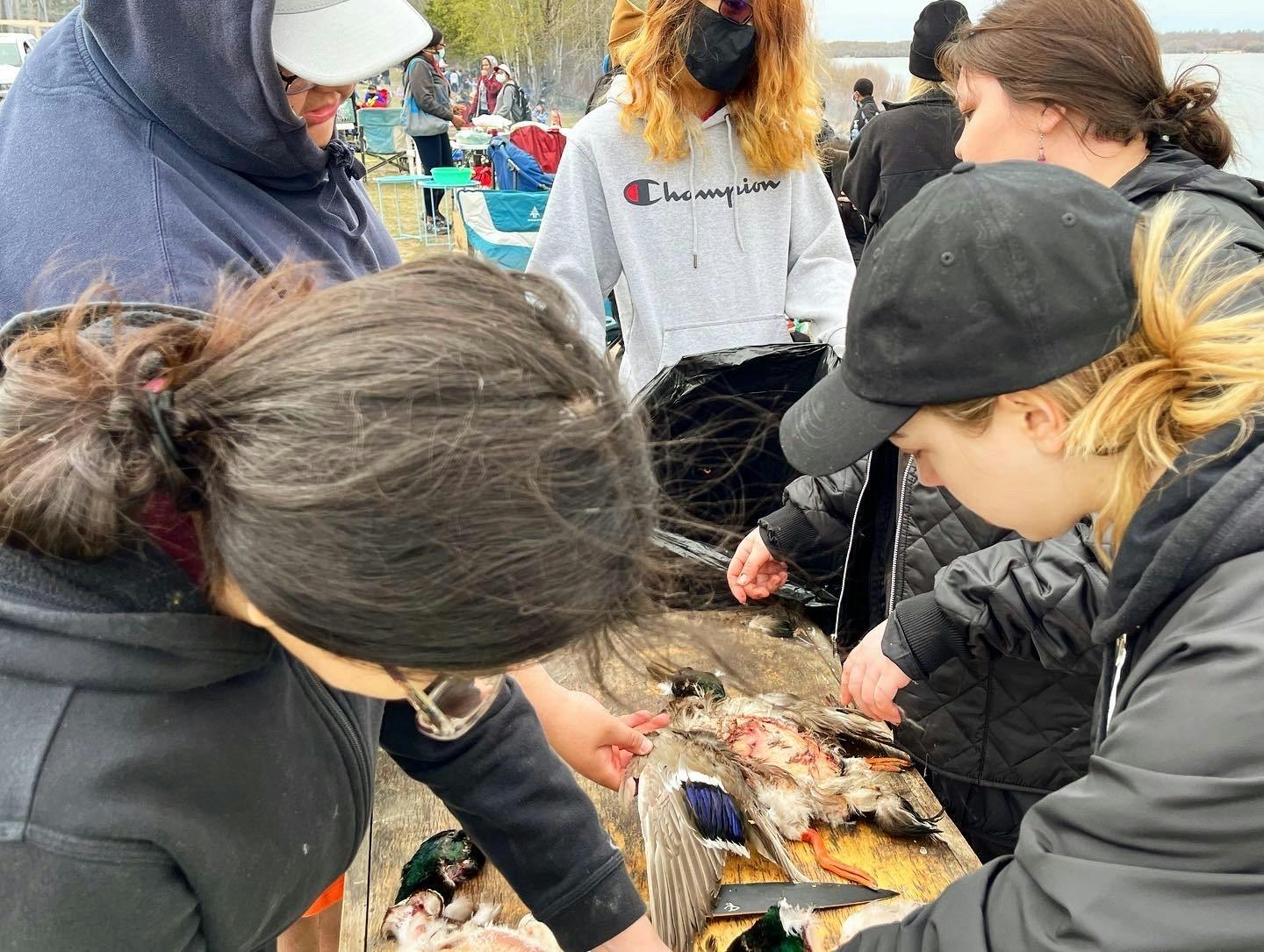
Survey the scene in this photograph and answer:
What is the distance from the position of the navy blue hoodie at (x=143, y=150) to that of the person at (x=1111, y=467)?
983 mm

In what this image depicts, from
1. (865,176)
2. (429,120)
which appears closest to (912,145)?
(865,176)

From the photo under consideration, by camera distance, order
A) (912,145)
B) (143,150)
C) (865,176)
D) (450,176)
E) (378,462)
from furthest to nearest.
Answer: (450,176)
(865,176)
(912,145)
(143,150)
(378,462)

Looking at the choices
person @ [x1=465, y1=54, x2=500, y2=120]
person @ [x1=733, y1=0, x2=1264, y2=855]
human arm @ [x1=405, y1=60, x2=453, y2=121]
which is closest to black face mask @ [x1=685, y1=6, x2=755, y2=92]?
person @ [x1=733, y1=0, x2=1264, y2=855]

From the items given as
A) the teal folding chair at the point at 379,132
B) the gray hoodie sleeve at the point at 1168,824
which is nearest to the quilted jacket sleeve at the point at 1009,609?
the gray hoodie sleeve at the point at 1168,824

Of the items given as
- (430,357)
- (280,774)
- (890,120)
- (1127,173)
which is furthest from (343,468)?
(890,120)

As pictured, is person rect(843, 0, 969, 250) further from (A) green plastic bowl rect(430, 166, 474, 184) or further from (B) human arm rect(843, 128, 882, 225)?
(A) green plastic bowl rect(430, 166, 474, 184)

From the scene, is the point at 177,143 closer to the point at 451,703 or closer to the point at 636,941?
the point at 451,703

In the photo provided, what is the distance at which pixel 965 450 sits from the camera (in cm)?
124

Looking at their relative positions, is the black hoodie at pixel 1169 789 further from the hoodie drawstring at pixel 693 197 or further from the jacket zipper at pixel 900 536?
the hoodie drawstring at pixel 693 197

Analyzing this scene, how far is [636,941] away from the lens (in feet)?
4.25

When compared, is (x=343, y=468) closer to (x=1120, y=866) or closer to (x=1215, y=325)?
(x=1120, y=866)

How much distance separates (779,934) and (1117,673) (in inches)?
25.0

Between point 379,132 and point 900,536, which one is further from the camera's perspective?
point 379,132

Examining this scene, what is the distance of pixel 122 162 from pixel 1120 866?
162 centimetres
